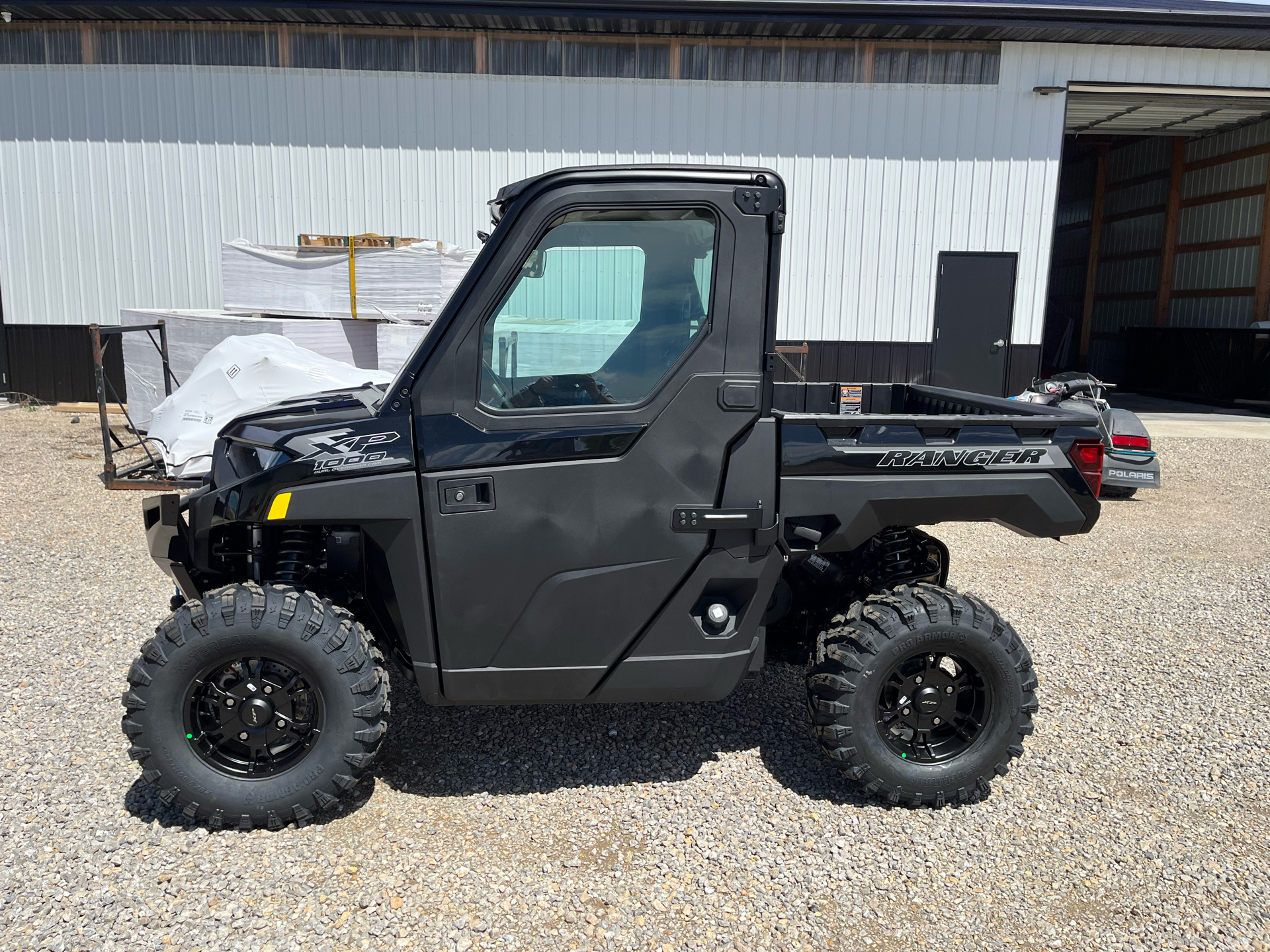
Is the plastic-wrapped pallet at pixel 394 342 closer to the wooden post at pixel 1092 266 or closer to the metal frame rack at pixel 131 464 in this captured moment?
the metal frame rack at pixel 131 464

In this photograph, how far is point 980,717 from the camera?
3361 mm

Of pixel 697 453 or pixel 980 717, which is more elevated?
pixel 697 453

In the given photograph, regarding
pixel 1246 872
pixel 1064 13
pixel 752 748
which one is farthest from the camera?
pixel 1064 13

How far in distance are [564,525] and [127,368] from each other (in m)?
9.14

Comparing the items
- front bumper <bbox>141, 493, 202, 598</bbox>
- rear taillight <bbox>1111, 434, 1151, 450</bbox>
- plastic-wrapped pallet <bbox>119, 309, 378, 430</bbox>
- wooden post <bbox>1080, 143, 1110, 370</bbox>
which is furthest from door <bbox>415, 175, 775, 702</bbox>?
wooden post <bbox>1080, 143, 1110, 370</bbox>

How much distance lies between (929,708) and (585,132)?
1148cm

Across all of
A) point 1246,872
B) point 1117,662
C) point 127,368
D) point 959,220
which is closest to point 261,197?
point 127,368

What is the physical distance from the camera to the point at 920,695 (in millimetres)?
3344

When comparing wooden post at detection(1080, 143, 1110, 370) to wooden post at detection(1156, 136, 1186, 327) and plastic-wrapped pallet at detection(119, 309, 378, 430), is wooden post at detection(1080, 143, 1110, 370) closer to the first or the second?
wooden post at detection(1156, 136, 1186, 327)

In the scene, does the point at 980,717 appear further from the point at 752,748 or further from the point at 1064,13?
the point at 1064,13

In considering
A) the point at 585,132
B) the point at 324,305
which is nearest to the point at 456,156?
the point at 585,132

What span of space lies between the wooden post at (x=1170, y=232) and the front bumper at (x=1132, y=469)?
14163 millimetres

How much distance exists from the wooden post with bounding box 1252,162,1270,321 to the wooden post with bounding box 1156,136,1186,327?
2.97 meters

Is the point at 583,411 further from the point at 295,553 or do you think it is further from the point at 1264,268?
the point at 1264,268
